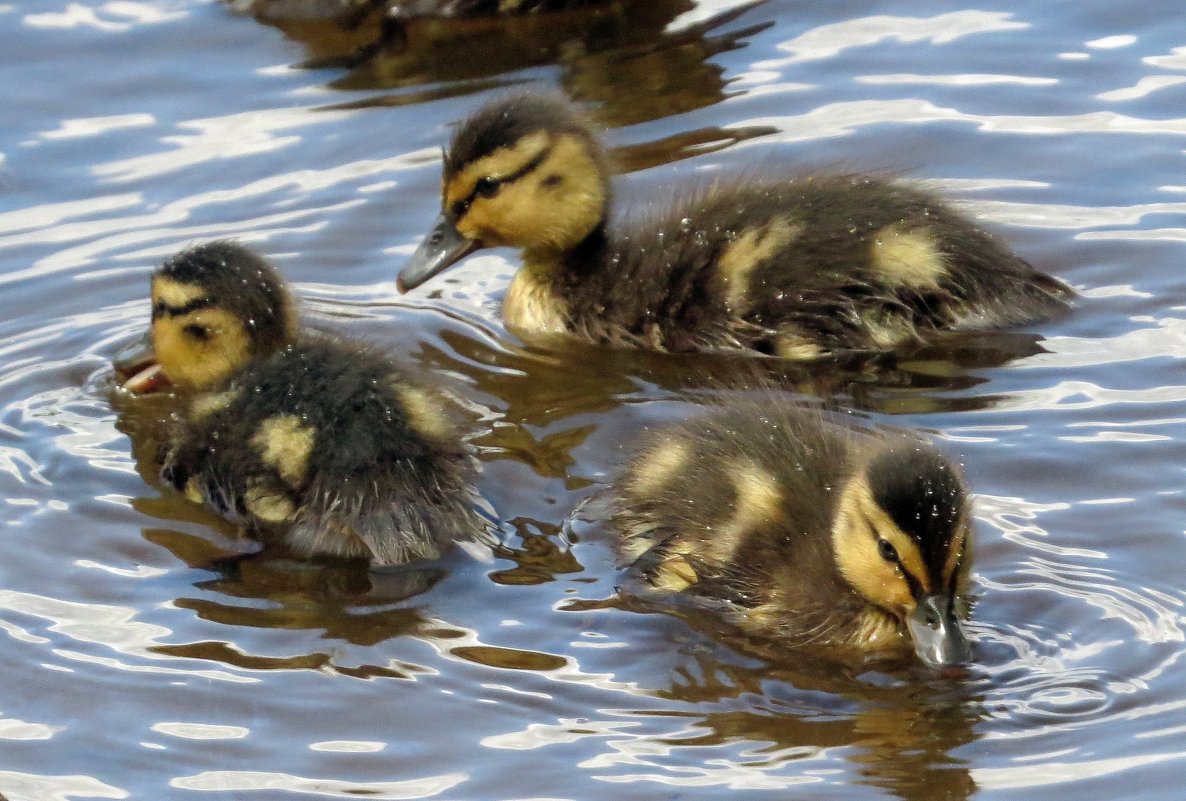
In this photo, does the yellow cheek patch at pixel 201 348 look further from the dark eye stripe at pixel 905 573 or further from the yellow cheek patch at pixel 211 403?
the dark eye stripe at pixel 905 573

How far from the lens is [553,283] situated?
216 inches

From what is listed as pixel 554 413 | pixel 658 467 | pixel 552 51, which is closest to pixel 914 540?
pixel 658 467

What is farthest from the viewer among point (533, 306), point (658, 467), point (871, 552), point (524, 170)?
point (533, 306)

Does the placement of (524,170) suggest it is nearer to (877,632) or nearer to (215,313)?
(215,313)

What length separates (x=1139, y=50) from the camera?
6.89 meters

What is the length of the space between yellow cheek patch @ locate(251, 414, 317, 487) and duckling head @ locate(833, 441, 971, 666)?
1.15m

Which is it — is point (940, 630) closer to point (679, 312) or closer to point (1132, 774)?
point (1132, 774)

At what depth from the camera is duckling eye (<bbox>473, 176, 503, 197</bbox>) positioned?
213 inches

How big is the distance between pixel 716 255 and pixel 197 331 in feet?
4.16

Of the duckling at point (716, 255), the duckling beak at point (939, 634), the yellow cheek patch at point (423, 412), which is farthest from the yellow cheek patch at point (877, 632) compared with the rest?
the duckling at point (716, 255)

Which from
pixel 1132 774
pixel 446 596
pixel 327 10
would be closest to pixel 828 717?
pixel 1132 774

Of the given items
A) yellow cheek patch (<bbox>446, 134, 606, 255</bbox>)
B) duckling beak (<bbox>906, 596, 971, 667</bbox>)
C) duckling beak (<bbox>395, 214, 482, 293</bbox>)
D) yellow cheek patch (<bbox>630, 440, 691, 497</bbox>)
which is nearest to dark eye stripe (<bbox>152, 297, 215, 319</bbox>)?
duckling beak (<bbox>395, 214, 482, 293</bbox>)

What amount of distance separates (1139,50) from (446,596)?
3.79 m

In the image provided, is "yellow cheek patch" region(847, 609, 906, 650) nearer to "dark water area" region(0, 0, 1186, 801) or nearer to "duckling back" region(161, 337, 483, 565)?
"dark water area" region(0, 0, 1186, 801)
